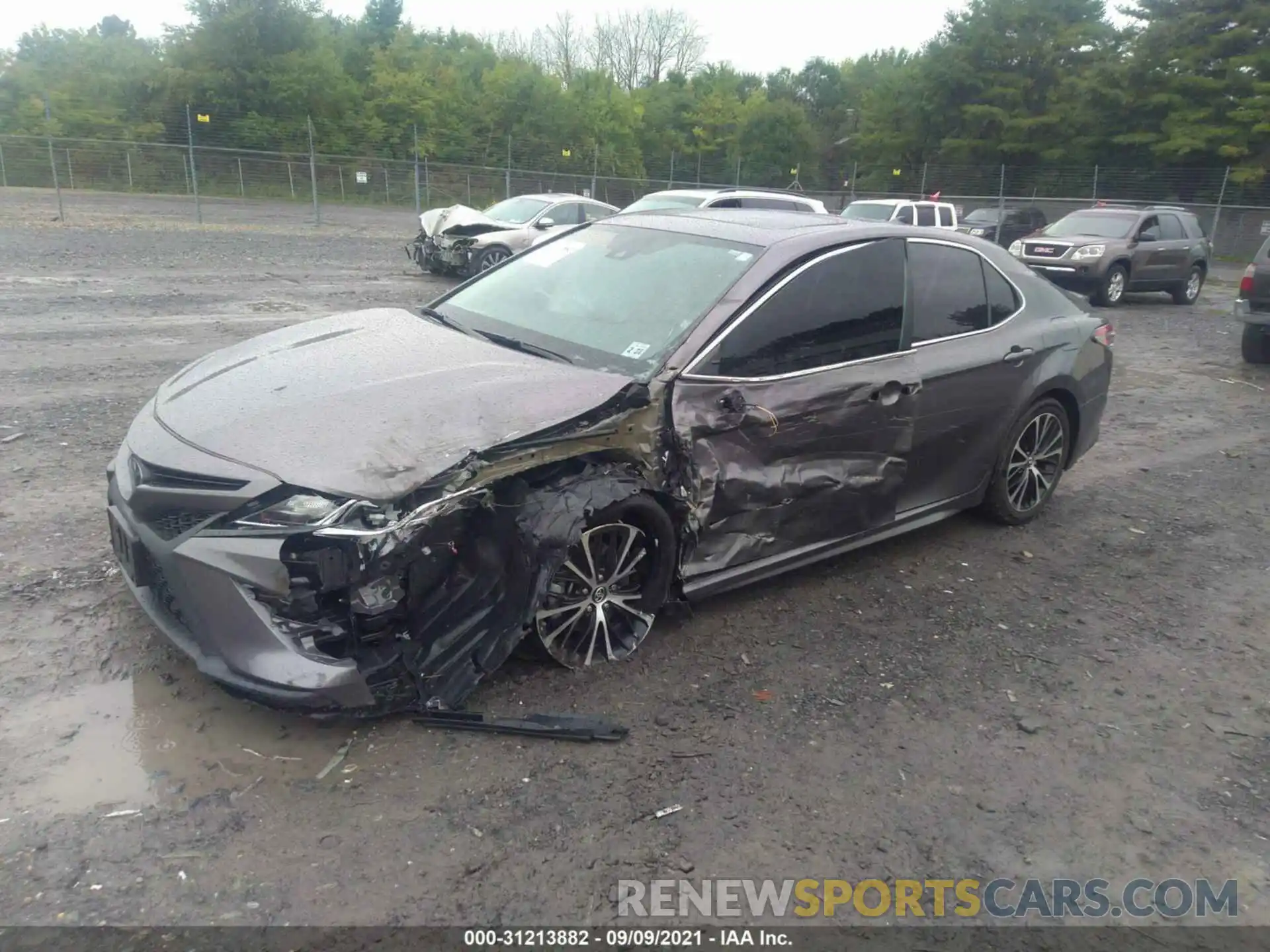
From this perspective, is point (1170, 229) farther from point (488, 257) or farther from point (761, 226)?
point (761, 226)

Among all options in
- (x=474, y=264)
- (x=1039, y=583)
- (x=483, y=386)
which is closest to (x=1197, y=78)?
(x=474, y=264)

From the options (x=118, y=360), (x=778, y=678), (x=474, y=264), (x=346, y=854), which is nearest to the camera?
(x=346, y=854)

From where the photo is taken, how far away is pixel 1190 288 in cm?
1777

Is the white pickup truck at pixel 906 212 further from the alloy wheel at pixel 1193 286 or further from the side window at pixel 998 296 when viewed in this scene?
the side window at pixel 998 296

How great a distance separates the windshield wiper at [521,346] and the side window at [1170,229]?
→ 16752 mm

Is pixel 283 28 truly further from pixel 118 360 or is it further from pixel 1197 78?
pixel 118 360

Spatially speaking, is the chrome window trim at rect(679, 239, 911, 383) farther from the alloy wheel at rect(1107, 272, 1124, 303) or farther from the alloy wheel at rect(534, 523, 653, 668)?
the alloy wheel at rect(1107, 272, 1124, 303)

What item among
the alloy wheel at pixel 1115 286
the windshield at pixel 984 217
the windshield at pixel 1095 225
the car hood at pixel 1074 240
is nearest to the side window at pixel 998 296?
the car hood at pixel 1074 240

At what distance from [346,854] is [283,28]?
49.5 meters

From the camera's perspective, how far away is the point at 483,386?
11.8 ft

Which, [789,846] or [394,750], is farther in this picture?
[394,750]

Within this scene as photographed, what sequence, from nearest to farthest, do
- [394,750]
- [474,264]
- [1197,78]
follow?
[394,750] → [474,264] → [1197,78]

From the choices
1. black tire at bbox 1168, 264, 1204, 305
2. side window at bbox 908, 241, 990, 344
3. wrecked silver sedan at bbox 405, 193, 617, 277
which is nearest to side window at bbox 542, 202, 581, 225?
wrecked silver sedan at bbox 405, 193, 617, 277

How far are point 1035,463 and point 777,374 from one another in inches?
92.1
